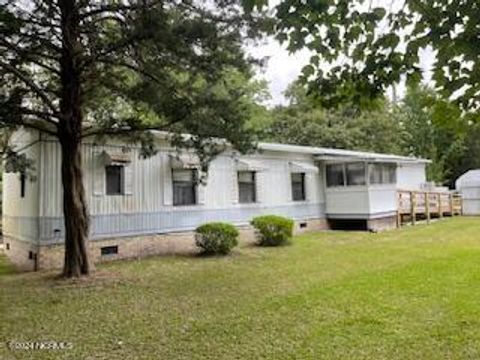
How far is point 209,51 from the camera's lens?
8.99 metres

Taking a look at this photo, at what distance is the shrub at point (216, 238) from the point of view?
12.8 meters

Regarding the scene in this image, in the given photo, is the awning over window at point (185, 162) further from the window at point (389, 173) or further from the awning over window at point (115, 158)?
the window at point (389, 173)

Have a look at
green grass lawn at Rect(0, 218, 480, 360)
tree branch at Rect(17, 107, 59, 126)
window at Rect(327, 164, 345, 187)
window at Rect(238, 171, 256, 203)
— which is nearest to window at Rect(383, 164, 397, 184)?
window at Rect(327, 164, 345, 187)

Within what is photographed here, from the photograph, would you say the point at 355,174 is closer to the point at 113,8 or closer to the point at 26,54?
the point at 113,8

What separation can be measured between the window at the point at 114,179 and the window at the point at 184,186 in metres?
1.78

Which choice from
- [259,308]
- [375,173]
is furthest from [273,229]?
[259,308]

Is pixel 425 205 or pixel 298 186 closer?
pixel 298 186

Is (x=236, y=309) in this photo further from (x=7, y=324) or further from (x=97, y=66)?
(x=97, y=66)

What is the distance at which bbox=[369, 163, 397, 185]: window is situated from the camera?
61.1 ft

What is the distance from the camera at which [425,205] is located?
21.4 m

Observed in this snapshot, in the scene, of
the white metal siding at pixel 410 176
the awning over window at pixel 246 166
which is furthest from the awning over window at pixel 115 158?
the white metal siding at pixel 410 176

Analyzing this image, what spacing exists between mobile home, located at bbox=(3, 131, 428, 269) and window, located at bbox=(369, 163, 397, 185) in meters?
0.05

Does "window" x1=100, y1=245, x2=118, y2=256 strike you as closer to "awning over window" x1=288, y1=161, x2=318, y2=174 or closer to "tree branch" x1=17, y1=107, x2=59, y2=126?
"tree branch" x1=17, y1=107, x2=59, y2=126

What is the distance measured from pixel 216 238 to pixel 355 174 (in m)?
8.14
